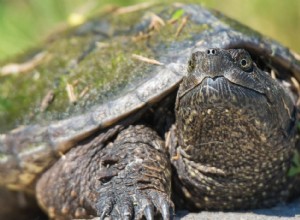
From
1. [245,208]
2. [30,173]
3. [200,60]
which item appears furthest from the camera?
[30,173]

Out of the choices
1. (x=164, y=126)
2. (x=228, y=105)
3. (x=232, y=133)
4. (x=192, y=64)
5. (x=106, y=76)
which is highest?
(x=192, y=64)

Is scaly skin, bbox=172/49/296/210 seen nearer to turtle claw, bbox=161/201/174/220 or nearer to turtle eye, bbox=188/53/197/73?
turtle eye, bbox=188/53/197/73

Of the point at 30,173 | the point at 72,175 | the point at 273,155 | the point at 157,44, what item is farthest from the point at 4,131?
the point at 273,155

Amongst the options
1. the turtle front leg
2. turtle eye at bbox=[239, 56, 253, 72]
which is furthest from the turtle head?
the turtle front leg

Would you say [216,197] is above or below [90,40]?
below

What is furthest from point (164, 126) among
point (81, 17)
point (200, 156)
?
point (81, 17)

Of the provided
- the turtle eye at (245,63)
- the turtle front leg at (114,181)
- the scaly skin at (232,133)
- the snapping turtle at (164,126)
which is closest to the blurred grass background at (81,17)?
the snapping turtle at (164,126)

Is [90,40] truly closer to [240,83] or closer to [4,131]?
[4,131]

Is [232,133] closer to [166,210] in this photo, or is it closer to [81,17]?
[166,210]
